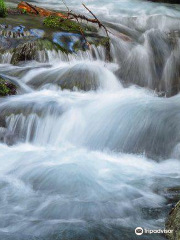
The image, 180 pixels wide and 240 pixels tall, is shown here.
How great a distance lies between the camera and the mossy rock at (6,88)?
7226 mm

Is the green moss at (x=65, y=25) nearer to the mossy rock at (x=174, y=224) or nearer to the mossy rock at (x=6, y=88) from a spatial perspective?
the mossy rock at (x=6, y=88)

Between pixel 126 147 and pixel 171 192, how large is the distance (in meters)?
1.57

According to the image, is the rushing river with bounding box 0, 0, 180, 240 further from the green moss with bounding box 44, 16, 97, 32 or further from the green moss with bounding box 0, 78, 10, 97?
the green moss with bounding box 44, 16, 97, 32

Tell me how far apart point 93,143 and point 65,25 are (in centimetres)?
492

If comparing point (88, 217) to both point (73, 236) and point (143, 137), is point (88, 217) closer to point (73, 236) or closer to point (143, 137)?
point (73, 236)

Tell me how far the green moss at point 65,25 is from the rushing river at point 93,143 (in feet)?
3.24

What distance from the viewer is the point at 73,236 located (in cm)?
355

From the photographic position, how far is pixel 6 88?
24.1ft

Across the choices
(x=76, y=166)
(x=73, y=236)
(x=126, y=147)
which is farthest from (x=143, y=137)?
(x=73, y=236)

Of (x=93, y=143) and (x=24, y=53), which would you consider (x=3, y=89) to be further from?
(x=93, y=143)

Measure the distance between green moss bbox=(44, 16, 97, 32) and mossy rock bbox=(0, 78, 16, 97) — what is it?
2969mm

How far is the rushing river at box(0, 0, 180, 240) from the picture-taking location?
157 inches

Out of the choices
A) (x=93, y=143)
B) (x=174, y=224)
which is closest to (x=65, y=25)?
(x=93, y=143)

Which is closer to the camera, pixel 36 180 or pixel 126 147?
pixel 36 180
